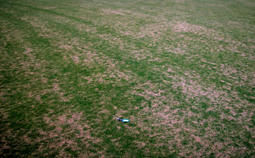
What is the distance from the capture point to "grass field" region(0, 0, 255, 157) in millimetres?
1177

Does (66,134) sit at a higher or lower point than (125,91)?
lower

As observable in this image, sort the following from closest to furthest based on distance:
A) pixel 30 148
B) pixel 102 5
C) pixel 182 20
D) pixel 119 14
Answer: pixel 30 148
pixel 182 20
pixel 119 14
pixel 102 5

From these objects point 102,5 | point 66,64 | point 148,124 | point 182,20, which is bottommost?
point 148,124

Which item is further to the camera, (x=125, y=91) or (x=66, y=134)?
(x=125, y=91)

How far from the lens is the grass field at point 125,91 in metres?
1.18

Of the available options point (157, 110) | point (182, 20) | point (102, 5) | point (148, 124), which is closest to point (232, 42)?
point (182, 20)

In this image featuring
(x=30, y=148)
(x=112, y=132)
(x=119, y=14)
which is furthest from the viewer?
(x=119, y=14)

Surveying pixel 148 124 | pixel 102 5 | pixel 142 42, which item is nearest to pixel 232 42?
pixel 142 42

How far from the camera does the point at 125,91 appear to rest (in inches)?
64.5

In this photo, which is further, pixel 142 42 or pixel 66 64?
pixel 142 42

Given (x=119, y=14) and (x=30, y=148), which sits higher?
(x=119, y=14)

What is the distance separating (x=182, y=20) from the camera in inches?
151

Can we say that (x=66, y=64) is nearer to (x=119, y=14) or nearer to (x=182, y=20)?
(x=119, y=14)

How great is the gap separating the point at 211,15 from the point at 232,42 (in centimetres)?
204
